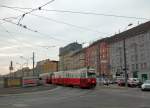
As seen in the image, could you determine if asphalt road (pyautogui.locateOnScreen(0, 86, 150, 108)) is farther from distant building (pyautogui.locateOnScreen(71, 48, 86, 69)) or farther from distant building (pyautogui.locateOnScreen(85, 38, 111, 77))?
distant building (pyautogui.locateOnScreen(71, 48, 86, 69))

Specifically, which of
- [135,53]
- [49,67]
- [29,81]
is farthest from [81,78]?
[49,67]

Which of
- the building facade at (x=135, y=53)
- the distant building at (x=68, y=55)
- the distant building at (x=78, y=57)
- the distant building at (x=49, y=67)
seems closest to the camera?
the building facade at (x=135, y=53)

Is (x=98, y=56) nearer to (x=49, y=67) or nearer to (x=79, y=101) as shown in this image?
(x=49, y=67)

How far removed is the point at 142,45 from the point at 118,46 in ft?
50.3

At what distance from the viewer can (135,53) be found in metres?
96.6

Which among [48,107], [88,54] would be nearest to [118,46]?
[88,54]

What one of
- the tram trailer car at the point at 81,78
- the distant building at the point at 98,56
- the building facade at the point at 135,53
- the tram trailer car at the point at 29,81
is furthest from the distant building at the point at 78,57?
the tram trailer car at the point at 81,78

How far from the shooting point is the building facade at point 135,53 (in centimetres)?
9050

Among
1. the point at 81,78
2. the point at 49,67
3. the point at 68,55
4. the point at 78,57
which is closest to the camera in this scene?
the point at 81,78

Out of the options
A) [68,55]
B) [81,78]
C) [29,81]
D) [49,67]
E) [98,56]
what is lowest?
[29,81]

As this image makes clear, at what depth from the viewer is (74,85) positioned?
57.8m

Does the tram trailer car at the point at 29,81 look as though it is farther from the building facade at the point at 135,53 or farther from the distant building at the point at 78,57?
the distant building at the point at 78,57

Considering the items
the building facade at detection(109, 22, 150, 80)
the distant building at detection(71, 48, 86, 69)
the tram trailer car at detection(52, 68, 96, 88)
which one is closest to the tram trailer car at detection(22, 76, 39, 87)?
the tram trailer car at detection(52, 68, 96, 88)

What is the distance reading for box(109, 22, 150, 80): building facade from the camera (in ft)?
297
